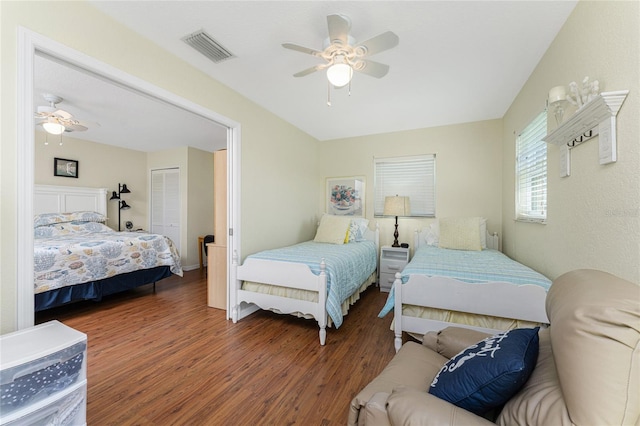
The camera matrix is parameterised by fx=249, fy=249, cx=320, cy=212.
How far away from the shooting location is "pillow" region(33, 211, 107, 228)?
3678 mm

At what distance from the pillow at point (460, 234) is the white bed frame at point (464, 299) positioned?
4.57ft

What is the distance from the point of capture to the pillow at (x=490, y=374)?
77 cm

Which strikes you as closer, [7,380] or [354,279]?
[7,380]

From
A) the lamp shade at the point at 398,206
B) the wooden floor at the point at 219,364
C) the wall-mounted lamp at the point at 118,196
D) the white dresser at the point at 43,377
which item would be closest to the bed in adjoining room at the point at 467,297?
the wooden floor at the point at 219,364

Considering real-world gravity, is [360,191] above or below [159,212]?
above

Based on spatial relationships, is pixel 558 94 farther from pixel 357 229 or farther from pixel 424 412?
pixel 357 229

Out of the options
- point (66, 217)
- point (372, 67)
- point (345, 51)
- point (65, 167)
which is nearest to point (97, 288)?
point (66, 217)

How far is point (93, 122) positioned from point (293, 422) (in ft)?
15.3

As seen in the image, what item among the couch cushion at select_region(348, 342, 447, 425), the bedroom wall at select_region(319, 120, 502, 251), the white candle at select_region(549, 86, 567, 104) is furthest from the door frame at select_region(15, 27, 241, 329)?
the bedroom wall at select_region(319, 120, 502, 251)

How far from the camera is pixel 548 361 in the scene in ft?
2.78

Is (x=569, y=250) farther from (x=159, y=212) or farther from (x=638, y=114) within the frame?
(x=159, y=212)

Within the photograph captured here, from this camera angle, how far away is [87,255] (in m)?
2.91

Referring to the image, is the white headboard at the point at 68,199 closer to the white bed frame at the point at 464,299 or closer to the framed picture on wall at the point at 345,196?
the framed picture on wall at the point at 345,196

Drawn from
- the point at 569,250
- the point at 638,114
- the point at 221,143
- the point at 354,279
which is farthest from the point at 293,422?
the point at 221,143
